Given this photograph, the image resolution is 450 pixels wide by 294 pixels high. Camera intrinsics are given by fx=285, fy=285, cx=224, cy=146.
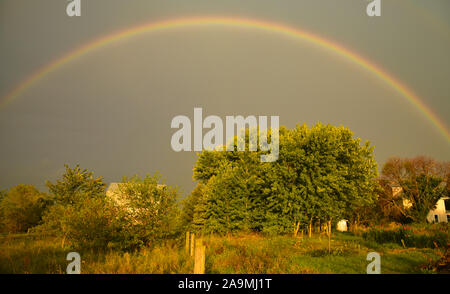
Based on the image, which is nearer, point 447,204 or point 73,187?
point 73,187

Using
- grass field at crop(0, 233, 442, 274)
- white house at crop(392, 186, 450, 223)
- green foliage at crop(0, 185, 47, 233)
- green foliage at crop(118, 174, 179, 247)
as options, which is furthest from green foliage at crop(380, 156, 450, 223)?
green foliage at crop(0, 185, 47, 233)

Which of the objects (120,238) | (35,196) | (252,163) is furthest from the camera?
(35,196)

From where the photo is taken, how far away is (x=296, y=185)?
3061 cm

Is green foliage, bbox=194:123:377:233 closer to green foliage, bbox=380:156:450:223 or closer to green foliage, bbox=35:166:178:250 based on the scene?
green foliage, bbox=35:166:178:250

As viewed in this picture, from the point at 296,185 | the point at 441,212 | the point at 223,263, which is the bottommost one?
the point at 441,212

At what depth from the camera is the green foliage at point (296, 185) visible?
29.7m

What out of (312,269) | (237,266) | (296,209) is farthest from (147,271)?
(296,209)

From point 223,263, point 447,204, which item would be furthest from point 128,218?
point 447,204

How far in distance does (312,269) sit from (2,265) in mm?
15312

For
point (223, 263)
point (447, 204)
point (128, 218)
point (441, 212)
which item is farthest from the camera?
point (447, 204)

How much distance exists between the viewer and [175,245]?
59.1 ft

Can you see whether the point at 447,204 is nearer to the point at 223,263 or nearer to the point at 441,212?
the point at 441,212

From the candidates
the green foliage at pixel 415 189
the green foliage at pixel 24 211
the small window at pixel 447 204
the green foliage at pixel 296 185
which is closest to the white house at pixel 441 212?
the small window at pixel 447 204
